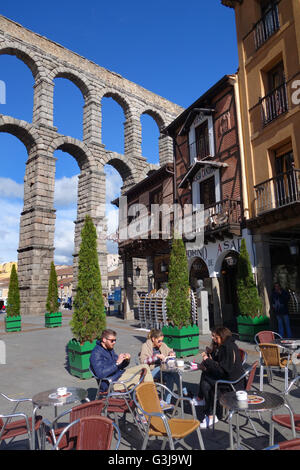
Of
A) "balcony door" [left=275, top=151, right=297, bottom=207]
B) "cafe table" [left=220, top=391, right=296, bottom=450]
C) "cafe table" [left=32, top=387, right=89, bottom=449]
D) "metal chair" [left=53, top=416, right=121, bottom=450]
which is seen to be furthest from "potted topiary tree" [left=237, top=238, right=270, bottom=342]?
"metal chair" [left=53, top=416, right=121, bottom=450]

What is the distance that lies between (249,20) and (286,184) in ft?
25.4

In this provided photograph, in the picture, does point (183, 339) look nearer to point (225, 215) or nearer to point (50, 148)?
point (225, 215)

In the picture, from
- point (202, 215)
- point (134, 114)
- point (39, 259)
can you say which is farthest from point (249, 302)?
point (134, 114)

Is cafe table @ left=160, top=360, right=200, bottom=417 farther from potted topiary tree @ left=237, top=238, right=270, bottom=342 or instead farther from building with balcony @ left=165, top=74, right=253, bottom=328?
building with balcony @ left=165, top=74, right=253, bottom=328

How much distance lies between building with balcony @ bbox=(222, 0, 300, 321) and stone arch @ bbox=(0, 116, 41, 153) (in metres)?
16.5

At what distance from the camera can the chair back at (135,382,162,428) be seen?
3.33 m

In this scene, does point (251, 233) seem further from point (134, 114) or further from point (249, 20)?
point (134, 114)

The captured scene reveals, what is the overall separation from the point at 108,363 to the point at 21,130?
23634 mm

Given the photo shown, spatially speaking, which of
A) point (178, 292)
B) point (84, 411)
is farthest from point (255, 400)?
point (178, 292)

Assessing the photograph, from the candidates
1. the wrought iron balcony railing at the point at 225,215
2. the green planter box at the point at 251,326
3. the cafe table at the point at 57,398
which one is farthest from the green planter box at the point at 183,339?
the wrought iron balcony railing at the point at 225,215

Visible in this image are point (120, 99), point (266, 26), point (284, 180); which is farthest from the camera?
point (120, 99)

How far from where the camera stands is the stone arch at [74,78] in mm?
26030

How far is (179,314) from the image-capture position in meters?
8.84

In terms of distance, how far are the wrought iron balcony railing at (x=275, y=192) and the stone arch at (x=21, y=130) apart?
18.5m
